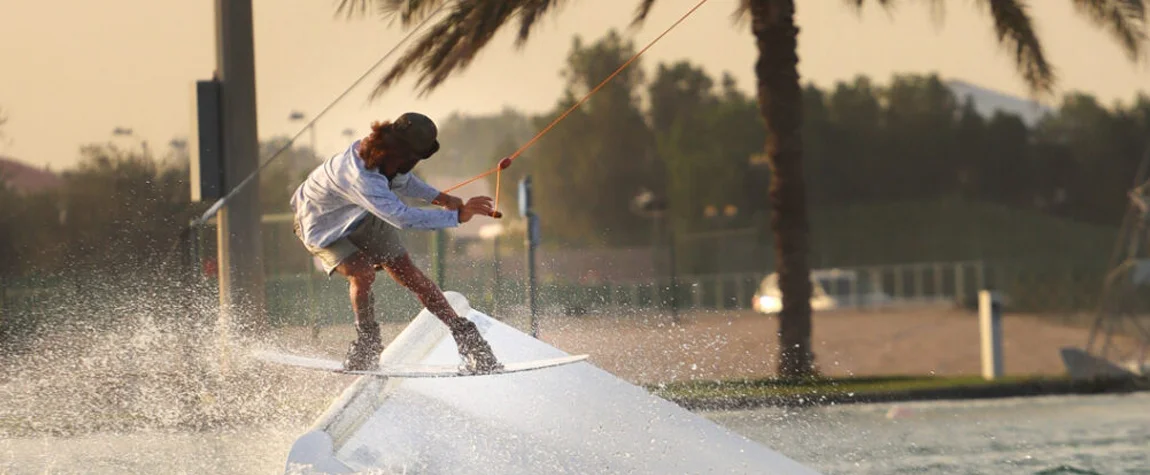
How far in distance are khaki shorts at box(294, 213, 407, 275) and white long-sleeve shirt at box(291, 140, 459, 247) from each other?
44 millimetres

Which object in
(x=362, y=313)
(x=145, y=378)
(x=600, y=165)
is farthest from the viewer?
(x=600, y=165)

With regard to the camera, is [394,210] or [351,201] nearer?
[394,210]

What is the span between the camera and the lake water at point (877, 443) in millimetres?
8945

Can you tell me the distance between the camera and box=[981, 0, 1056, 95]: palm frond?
Answer: 15703mm

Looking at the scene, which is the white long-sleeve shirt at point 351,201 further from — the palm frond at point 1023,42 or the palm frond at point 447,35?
the palm frond at point 1023,42

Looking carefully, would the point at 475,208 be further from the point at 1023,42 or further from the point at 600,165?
the point at 600,165

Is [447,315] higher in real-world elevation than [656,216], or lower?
lower

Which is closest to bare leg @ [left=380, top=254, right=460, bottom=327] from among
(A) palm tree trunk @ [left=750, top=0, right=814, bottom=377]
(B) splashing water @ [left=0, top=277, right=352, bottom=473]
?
(B) splashing water @ [left=0, top=277, right=352, bottom=473]

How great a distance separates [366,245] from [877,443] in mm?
4965

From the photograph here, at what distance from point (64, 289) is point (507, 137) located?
35.0 meters

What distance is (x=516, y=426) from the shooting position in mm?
7633

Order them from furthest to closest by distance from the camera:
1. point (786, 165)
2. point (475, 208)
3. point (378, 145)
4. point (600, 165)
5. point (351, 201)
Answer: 1. point (600, 165)
2. point (786, 165)
3. point (351, 201)
4. point (378, 145)
5. point (475, 208)

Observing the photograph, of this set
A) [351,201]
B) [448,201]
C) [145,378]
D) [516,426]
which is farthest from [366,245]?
[145,378]

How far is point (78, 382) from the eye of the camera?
13688 millimetres
